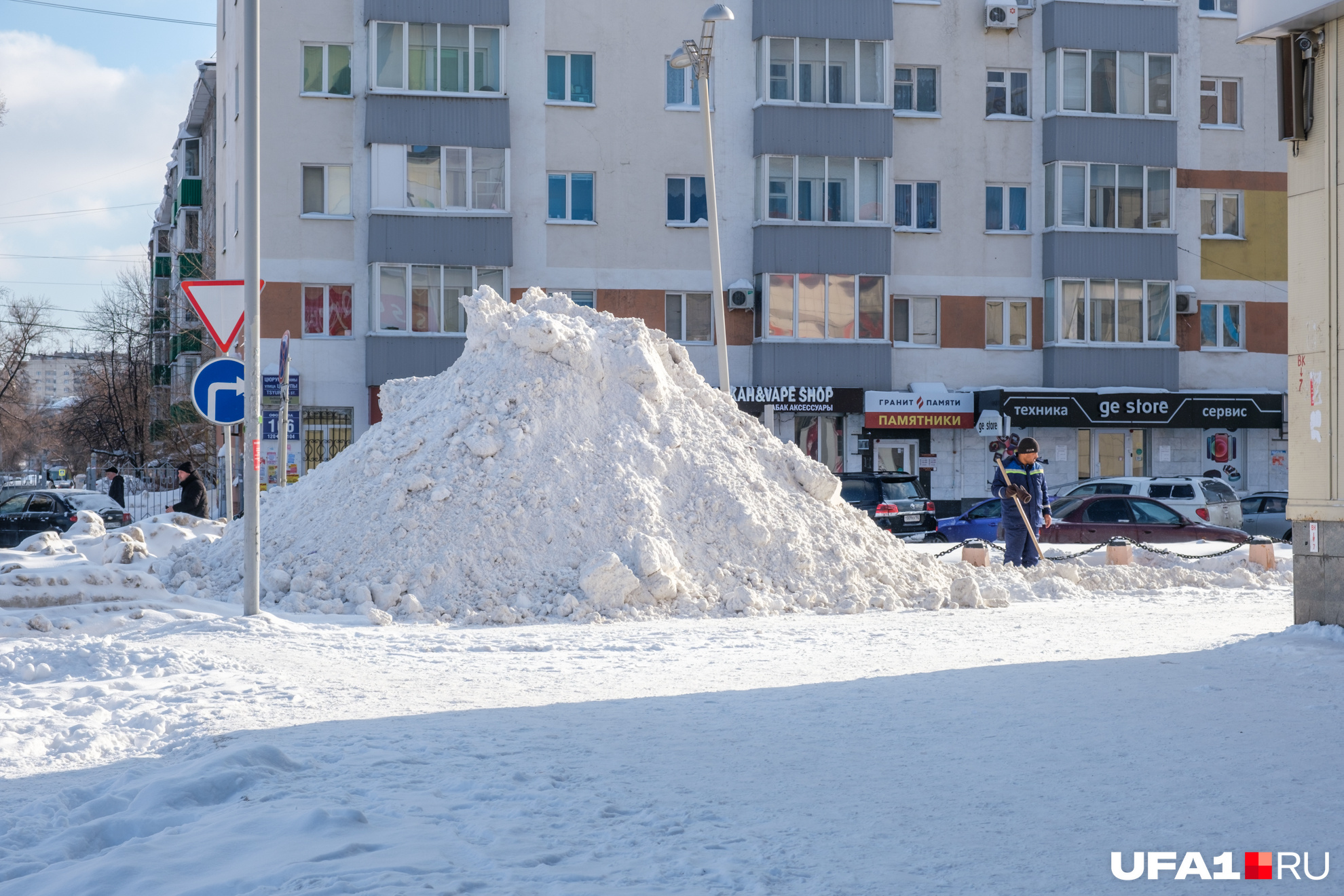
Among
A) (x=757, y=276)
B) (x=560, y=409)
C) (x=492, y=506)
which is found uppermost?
(x=757, y=276)

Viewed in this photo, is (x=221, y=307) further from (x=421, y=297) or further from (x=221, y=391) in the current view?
(x=421, y=297)

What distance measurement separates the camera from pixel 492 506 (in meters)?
13.9

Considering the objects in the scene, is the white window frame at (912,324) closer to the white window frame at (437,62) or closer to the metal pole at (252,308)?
the white window frame at (437,62)

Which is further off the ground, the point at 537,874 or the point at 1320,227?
the point at 1320,227

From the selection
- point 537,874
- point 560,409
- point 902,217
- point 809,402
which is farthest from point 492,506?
point 902,217

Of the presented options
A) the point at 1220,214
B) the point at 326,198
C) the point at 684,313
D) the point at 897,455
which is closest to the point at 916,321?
the point at 897,455

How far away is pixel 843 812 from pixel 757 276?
91.3 feet

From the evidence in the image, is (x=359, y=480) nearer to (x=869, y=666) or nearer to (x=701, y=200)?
(x=869, y=666)

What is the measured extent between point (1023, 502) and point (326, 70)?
21755mm

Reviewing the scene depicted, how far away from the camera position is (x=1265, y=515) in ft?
86.3

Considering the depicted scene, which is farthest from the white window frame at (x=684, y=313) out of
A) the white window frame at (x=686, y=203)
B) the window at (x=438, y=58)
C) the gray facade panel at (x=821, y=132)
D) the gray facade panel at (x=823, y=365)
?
the window at (x=438, y=58)

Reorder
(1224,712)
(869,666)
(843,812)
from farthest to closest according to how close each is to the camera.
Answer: (869,666) < (1224,712) < (843,812)

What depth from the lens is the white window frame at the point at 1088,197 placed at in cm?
3362

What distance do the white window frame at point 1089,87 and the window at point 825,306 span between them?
6.64m
